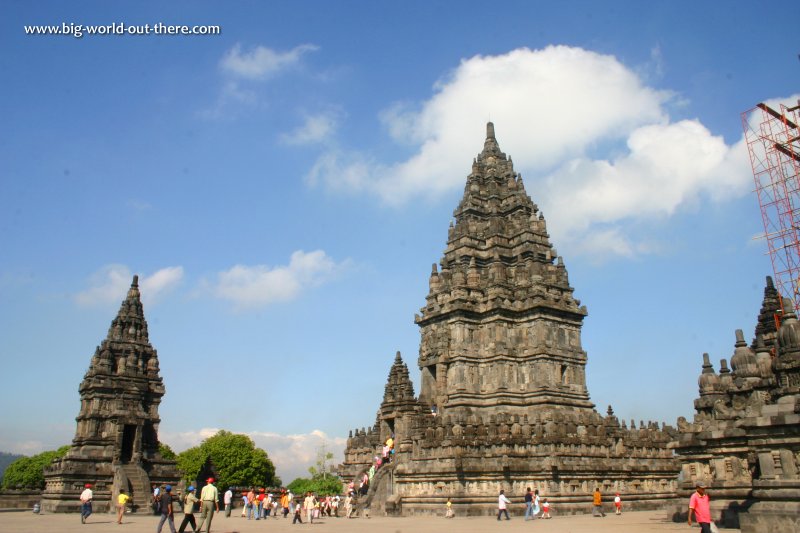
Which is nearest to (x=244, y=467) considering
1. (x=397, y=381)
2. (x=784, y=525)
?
(x=397, y=381)

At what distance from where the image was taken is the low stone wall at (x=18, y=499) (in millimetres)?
45438

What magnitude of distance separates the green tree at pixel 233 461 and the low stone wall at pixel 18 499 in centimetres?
3189

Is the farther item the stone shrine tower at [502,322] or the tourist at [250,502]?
the stone shrine tower at [502,322]

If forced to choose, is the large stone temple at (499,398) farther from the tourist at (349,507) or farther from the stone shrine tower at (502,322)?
the tourist at (349,507)

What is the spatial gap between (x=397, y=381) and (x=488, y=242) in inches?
496

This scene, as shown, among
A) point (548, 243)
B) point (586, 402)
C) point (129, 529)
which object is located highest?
point (548, 243)

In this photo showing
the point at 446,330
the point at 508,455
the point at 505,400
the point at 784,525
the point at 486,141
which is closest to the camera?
the point at 784,525

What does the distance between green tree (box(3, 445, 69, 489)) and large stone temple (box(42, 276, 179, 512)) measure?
138ft

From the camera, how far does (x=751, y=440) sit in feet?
55.4

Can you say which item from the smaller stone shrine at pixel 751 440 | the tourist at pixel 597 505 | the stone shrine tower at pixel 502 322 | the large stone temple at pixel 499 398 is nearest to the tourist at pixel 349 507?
the large stone temple at pixel 499 398

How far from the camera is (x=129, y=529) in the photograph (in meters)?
24.3

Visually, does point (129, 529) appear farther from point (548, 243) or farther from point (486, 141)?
point (486, 141)

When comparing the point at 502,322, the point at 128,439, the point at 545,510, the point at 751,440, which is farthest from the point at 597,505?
the point at 128,439

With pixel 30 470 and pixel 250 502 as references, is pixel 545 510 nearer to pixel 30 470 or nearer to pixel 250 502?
pixel 250 502
